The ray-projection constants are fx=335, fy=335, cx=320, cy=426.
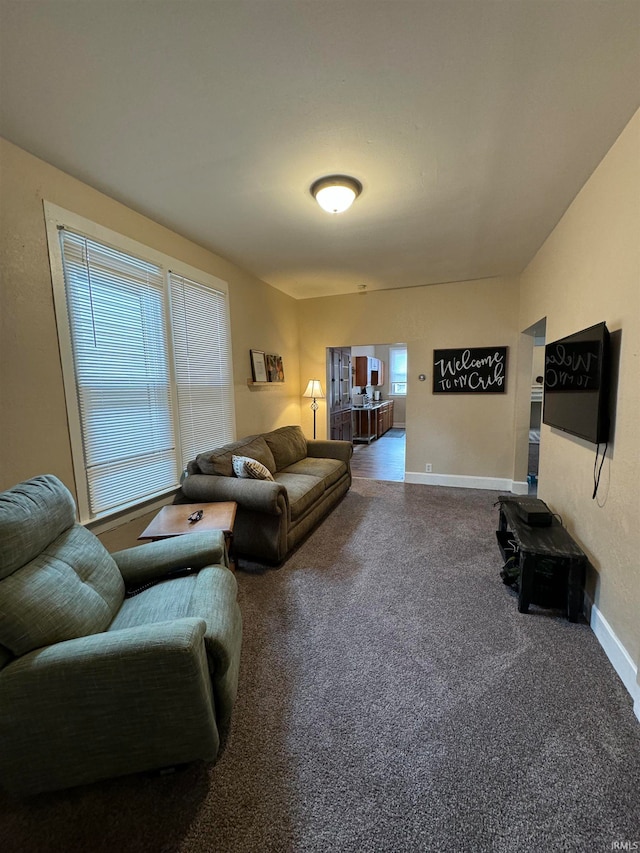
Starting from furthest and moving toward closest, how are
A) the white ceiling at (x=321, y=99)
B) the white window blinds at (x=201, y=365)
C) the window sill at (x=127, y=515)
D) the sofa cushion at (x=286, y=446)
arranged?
the sofa cushion at (x=286, y=446) < the white window blinds at (x=201, y=365) < the window sill at (x=127, y=515) < the white ceiling at (x=321, y=99)

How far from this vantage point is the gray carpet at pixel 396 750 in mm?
1056

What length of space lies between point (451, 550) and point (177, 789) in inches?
91.0

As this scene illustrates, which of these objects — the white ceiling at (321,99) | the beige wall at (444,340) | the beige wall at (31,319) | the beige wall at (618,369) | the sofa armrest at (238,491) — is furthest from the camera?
the beige wall at (444,340)

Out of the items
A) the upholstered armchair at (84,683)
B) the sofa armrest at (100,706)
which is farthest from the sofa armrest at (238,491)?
the sofa armrest at (100,706)

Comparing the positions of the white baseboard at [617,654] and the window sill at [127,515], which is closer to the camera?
the white baseboard at [617,654]

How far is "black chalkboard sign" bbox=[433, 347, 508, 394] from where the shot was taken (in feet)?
13.9

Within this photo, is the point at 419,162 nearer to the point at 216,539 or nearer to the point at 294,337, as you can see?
the point at 216,539

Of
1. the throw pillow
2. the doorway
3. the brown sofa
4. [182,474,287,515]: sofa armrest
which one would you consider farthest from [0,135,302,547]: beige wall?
the doorway

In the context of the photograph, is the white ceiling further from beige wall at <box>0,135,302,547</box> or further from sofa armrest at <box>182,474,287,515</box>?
sofa armrest at <box>182,474,287,515</box>

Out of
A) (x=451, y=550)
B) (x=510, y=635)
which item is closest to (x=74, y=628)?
(x=510, y=635)

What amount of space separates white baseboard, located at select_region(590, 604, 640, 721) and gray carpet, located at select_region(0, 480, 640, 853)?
4 cm

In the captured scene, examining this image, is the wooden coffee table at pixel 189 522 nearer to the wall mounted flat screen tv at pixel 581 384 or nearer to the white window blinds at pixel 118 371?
the white window blinds at pixel 118 371

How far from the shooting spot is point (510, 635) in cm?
187

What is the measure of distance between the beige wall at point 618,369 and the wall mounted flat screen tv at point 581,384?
0.07 meters
